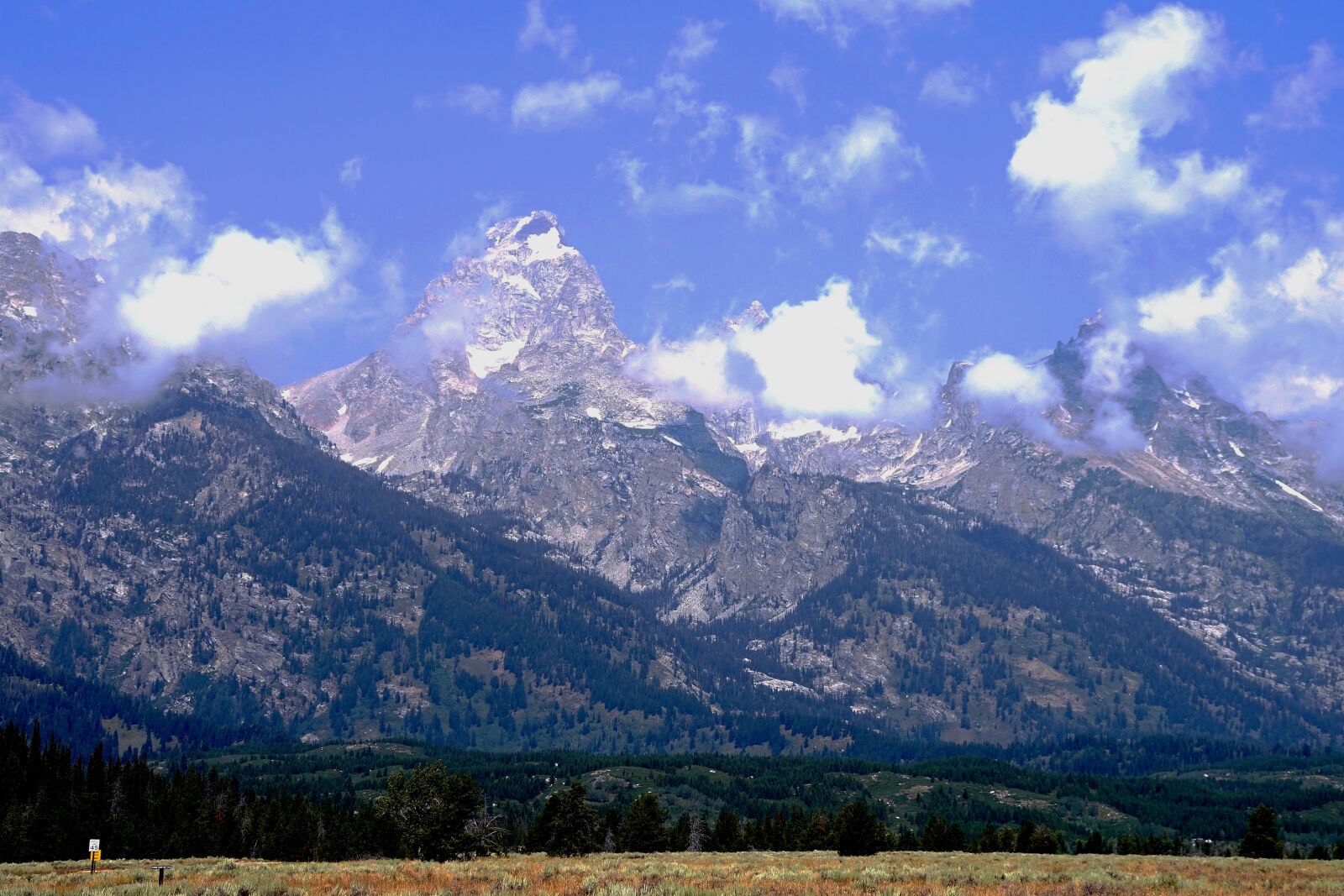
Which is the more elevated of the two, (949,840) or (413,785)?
(413,785)

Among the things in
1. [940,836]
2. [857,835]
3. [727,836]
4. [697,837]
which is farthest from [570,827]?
[697,837]

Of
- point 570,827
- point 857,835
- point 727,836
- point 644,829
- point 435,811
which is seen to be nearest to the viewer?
point 857,835

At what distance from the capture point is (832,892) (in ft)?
156

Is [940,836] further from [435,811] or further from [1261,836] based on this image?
[435,811]

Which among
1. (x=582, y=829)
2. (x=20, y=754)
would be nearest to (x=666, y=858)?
(x=582, y=829)

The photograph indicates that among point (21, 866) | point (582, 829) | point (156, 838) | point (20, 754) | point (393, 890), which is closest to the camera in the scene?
point (393, 890)

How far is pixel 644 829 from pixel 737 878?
92716 millimetres

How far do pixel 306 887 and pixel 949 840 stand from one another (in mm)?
118292

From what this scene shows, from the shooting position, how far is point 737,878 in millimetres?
52875

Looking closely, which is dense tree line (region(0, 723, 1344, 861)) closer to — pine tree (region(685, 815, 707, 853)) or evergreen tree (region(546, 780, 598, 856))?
evergreen tree (region(546, 780, 598, 856))

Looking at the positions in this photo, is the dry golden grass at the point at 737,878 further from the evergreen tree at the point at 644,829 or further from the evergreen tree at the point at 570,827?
the evergreen tree at the point at 644,829

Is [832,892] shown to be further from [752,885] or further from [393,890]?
[393,890]

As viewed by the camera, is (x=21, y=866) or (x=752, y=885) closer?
(x=752, y=885)

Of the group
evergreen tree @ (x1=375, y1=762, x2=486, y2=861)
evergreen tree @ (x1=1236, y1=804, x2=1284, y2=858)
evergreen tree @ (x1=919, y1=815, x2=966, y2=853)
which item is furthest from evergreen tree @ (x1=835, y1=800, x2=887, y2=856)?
evergreen tree @ (x1=919, y1=815, x2=966, y2=853)
